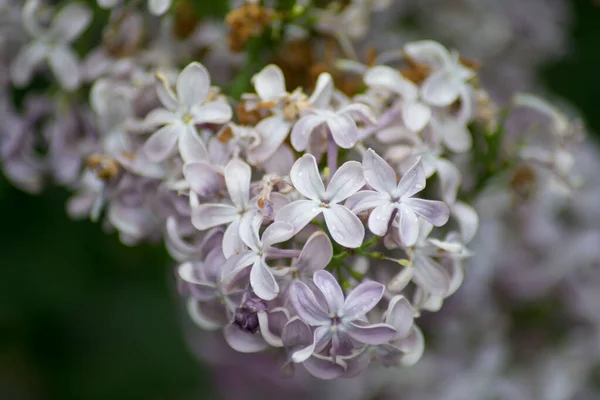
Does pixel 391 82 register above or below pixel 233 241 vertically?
above

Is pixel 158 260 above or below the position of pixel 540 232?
below

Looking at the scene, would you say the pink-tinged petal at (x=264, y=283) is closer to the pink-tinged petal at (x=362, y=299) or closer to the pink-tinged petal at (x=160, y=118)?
the pink-tinged petal at (x=362, y=299)

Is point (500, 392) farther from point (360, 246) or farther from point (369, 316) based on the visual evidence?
point (360, 246)

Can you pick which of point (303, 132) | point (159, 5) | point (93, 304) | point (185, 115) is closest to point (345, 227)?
point (303, 132)

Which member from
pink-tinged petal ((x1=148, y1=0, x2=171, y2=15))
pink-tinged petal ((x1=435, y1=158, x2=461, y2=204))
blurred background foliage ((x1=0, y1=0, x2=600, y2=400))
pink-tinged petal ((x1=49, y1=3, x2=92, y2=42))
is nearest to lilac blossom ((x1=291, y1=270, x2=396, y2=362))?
pink-tinged petal ((x1=435, y1=158, x2=461, y2=204))

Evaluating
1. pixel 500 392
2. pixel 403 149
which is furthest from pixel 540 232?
pixel 403 149

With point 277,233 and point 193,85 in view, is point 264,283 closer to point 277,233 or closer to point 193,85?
point 277,233
